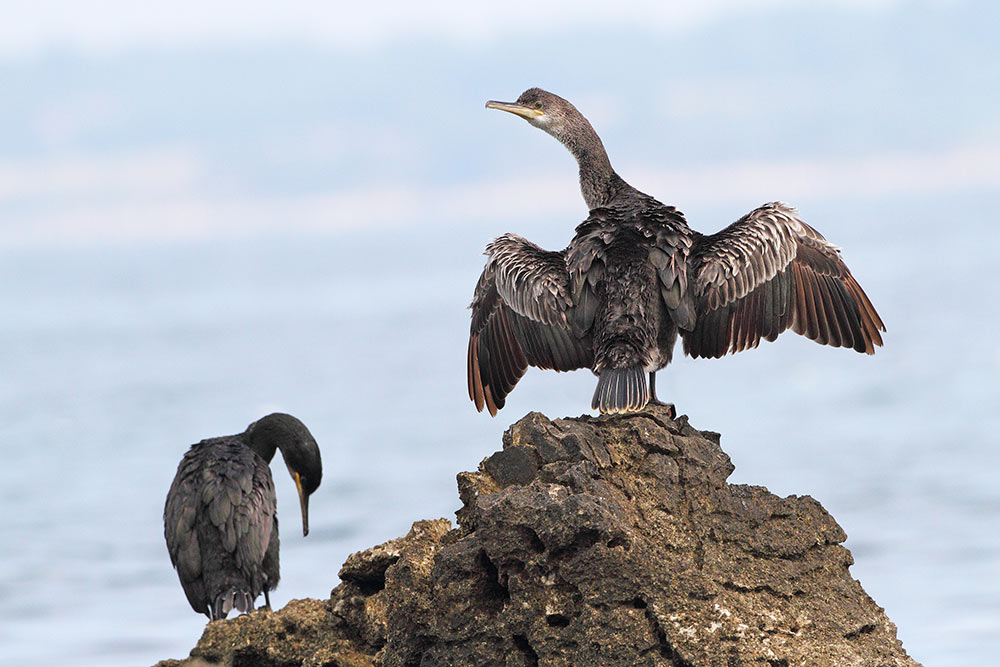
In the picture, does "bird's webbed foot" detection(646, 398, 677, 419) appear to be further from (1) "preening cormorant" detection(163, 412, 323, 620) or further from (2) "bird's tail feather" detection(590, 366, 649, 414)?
(1) "preening cormorant" detection(163, 412, 323, 620)

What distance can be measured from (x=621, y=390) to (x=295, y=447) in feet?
12.3

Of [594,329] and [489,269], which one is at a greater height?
[489,269]

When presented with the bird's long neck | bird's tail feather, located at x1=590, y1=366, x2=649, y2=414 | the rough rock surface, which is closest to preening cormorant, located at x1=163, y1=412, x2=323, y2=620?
the rough rock surface

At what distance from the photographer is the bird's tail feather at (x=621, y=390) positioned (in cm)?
738

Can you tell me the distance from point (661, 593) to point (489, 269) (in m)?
3.89

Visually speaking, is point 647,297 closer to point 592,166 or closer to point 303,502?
point 592,166

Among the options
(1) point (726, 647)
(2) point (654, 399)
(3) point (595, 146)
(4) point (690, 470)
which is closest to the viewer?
(1) point (726, 647)

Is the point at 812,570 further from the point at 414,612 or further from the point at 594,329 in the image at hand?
the point at 594,329

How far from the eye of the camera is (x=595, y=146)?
1007cm

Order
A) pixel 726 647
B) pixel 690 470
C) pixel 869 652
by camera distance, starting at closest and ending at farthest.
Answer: pixel 726 647, pixel 869 652, pixel 690 470

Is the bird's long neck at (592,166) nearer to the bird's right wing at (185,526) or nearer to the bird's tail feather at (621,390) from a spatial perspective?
the bird's tail feather at (621,390)

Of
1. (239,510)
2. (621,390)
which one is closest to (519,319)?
(621,390)

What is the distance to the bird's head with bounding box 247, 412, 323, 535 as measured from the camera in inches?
402

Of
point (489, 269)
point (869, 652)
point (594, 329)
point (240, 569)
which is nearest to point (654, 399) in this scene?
point (594, 329)
